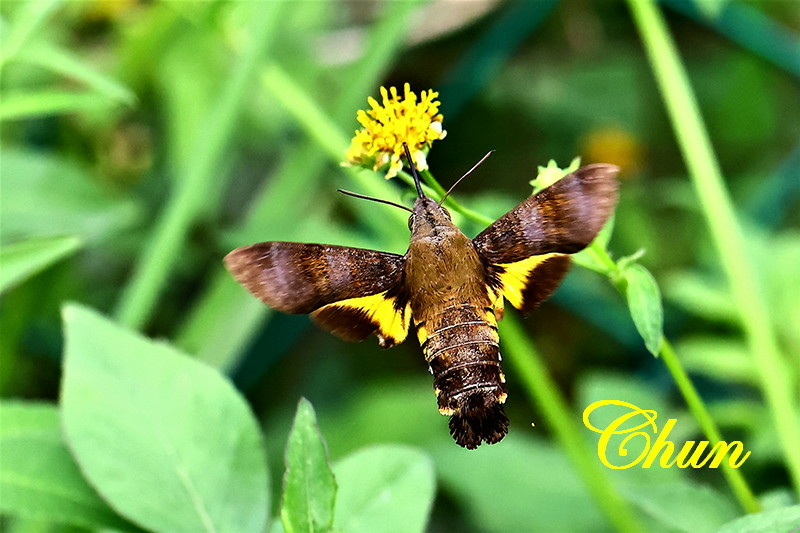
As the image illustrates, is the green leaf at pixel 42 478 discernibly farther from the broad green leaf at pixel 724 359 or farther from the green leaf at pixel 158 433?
→ the broad green leaf at pixel 724 359

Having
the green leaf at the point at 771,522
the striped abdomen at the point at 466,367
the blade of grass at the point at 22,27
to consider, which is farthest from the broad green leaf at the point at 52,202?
the green leaf at the point at 771,522

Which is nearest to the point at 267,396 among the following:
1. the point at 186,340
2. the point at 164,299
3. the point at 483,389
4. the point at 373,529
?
the point at 164,299

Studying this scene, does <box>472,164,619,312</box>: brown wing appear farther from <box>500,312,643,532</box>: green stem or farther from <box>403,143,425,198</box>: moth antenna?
<box>500,312,643,532</box>: green stem

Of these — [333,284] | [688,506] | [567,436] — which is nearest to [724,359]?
[567,436]

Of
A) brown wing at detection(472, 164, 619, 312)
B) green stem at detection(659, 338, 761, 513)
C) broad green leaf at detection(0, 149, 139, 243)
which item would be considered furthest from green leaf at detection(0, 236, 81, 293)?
green stem at detection(659, 338, 761, 513)

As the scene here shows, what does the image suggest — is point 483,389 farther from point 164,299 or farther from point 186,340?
point 164,299
